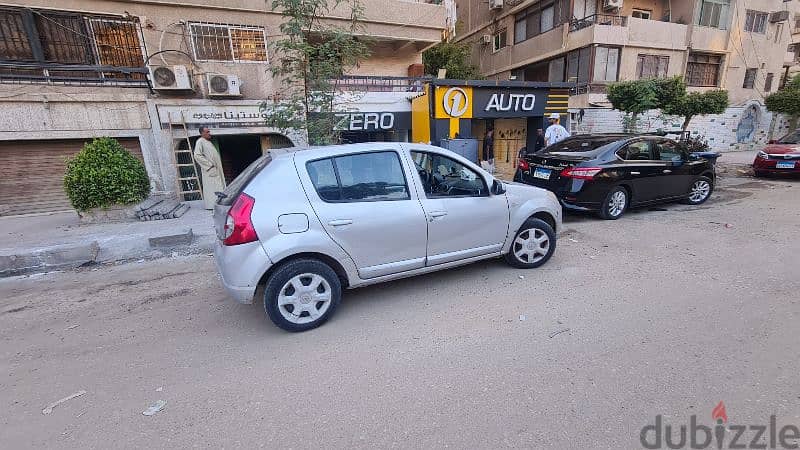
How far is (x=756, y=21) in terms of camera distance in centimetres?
2044

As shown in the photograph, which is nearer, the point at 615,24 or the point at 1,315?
the point at 1,315

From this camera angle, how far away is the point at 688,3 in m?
18.4

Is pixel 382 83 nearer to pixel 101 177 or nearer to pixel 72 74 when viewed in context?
pixel 101 177

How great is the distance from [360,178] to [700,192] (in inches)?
308

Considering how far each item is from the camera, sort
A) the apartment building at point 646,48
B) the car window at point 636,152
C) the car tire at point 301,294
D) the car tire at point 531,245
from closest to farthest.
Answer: the car tire at point 301,294
the car tire at point 531,245
the car window at point 636,152
the apartment building at point 646,48

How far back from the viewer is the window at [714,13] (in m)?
18.6

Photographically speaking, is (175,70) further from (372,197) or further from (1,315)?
(372,197)

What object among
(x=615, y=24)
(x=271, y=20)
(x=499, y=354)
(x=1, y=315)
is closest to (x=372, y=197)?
(x=499, y=354)

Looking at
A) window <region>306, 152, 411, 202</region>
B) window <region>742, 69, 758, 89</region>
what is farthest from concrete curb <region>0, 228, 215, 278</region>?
window <region>742, 69, 758, 89</region>

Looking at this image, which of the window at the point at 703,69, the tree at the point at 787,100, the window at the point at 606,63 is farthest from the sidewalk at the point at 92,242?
the tree at the point at 787,100

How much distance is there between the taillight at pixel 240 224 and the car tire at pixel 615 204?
5715 mm

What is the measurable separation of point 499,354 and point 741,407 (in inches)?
55.9

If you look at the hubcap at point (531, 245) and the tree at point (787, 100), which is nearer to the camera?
the hubcap at point (531, 245)

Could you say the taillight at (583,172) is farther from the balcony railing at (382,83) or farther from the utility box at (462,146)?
the balcony railing at (382,83)
